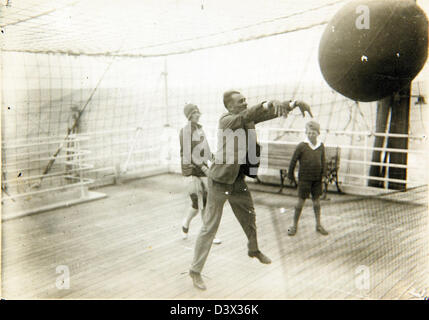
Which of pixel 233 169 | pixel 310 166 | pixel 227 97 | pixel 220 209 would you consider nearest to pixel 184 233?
pixel 220 209

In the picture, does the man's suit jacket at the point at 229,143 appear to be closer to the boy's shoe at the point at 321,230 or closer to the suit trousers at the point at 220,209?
the suit trousers at the point at 220,209

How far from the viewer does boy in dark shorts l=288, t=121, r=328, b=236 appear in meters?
4.24

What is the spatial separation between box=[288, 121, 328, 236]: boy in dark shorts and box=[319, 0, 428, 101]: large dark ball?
1.97m

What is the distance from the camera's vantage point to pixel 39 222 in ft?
16.0

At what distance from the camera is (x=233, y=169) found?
274 cm

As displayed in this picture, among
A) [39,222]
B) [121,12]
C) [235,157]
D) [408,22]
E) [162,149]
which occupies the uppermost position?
[121,12]

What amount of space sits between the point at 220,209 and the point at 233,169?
347 mm

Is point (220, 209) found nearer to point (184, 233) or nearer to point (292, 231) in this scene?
point (184, 233)

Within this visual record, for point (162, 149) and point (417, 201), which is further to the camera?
point (162, 149)

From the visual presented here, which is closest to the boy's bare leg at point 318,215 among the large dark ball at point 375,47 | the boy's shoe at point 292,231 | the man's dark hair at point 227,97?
→ the boy's shoe at point 292,231

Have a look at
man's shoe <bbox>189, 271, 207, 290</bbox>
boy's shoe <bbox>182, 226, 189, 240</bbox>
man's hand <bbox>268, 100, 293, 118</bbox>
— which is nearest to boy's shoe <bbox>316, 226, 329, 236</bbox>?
boy's shoe <bbox>182, 226, 189, 240</bbox>
